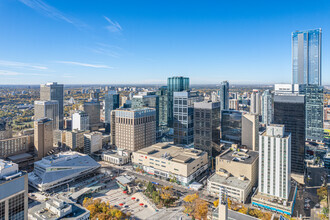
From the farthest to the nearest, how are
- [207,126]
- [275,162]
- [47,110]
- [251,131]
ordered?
[47,110] → [251,131] → [207,126] → [275,162]

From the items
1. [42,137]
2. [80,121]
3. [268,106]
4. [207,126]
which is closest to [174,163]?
[207,126]

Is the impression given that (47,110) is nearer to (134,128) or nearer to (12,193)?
(134,128)

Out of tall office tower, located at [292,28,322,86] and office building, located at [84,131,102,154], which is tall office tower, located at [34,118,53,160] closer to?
office building, located at [84,131,102,154]

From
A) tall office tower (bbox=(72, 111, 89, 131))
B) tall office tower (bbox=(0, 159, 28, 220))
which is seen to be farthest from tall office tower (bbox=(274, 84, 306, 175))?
tall office tower (bbox=(72, 111, 89, 131))

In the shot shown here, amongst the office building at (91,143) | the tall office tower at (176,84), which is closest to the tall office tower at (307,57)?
the tall office tower at (176,84)

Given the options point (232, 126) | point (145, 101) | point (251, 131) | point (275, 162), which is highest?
point (145, 101)

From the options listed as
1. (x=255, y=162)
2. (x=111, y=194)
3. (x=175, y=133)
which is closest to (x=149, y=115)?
(x=175, y=133)
